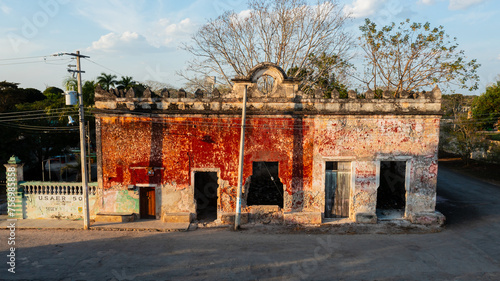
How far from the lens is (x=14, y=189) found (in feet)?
37.8

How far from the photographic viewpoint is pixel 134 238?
10.2 metres

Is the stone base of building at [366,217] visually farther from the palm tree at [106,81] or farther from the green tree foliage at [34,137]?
the palm tree at [106,81]

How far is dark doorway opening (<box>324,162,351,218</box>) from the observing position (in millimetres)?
11680

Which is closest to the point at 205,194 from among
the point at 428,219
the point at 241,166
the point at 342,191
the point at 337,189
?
the point at 241,166

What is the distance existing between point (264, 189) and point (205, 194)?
2809 mm

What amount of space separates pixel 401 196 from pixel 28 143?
20276 millimetres

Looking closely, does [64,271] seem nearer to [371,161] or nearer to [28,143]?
[371,161]

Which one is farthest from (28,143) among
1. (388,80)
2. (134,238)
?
(388,80)

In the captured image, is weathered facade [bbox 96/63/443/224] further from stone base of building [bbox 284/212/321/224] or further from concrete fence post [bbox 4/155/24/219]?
concrete fence post [bbox 4/155/24/219]

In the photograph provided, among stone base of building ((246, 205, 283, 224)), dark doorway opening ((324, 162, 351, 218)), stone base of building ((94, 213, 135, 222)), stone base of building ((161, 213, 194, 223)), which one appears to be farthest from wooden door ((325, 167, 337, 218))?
stone base of building ((94, 213, 135, 222))

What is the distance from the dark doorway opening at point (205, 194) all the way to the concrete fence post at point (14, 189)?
648 centimetres

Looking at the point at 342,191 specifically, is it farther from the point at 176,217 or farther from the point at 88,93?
the point at 88,93

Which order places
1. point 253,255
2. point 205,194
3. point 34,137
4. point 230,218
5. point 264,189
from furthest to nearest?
point 34,137
point 264,189
point 205,194
point 230,218
point 253,255

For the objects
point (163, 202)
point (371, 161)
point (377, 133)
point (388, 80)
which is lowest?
point (163, 202)
